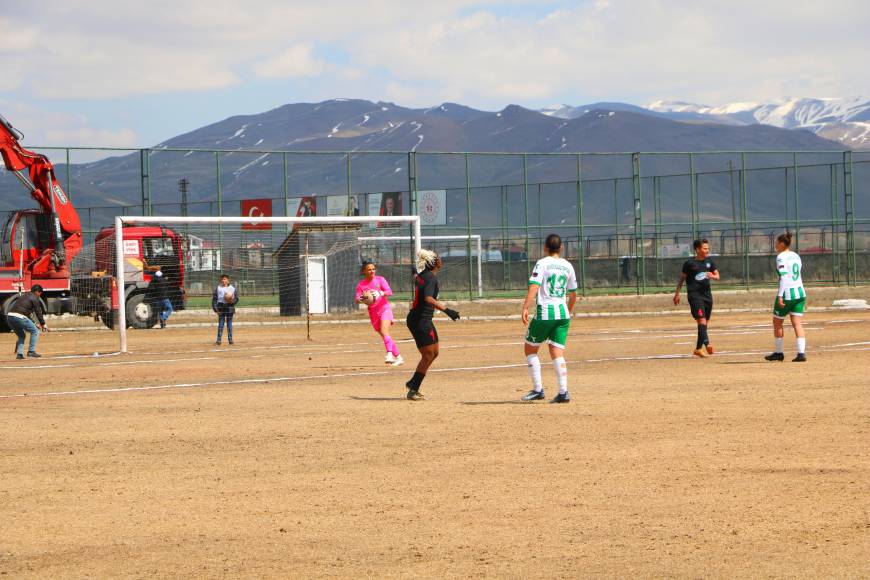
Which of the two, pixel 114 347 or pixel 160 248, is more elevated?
pixel 160 248

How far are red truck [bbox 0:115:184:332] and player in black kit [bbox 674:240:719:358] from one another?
17.3 meters

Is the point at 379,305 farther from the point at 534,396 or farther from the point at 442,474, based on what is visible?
the point at 442,474

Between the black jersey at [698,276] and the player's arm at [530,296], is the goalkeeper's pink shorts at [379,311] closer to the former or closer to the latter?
the black jersey at [698,276]

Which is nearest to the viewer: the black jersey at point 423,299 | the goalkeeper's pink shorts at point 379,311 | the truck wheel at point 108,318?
the black jersey at point 423,299

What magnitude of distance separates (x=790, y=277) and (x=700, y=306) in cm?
176

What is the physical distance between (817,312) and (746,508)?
2915cm

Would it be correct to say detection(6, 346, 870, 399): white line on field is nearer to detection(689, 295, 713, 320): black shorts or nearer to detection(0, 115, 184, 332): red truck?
detection(689, 295, 713, 320): black shorts

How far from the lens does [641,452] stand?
1075 centimetres

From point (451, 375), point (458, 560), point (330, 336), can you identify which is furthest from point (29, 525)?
point (330, 336)

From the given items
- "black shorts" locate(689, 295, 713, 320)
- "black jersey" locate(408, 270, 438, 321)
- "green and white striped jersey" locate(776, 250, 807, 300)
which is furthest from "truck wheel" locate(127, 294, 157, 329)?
"black jersey" locate(408, 270, 438, 321)

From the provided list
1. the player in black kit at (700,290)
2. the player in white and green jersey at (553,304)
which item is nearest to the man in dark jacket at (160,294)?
the player in black kit at (700,290)

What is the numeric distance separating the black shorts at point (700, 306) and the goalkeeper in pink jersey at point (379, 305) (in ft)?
15.6

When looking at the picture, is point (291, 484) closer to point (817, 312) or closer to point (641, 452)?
point (641, 452)

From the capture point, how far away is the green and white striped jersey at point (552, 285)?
14289 millimetres
